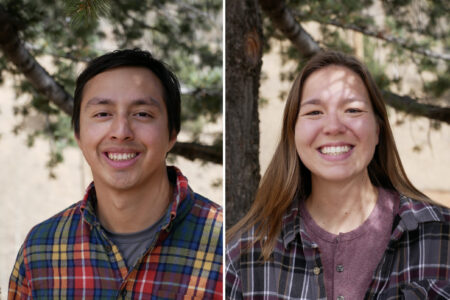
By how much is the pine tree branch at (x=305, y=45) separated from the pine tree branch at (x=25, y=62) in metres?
0.88

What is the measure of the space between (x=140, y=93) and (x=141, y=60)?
0.09 m

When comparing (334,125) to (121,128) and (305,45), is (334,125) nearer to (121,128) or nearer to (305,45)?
(121,128)

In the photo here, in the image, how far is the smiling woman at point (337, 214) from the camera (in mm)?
1422

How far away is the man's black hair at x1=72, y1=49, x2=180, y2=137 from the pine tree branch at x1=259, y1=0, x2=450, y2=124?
938mm

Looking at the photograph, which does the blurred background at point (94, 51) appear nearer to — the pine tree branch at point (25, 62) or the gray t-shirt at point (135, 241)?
the pine tree branch at point (25, 62)

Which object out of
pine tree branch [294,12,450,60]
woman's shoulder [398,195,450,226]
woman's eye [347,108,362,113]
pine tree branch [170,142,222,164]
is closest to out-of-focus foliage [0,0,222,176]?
pine tree branch [170,142,222,164]

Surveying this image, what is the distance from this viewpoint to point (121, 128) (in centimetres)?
144

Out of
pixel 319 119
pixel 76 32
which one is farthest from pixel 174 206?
pixel 76 32

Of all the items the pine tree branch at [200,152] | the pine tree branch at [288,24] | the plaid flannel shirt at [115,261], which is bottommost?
the plaid flannel shirt at [115,261]

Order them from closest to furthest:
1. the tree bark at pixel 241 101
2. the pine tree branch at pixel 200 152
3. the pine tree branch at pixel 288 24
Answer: the tree bark at pixel 241 101 < the pine tree branch at pixel 288 24 < the pine tree branch at pixel 200 152

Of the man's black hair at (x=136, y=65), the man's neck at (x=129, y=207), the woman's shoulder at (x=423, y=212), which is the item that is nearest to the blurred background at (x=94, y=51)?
the man's black hair at (x=136, y=65)

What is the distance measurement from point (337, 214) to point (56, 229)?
748 mm

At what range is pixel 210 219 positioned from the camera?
1.59 meters

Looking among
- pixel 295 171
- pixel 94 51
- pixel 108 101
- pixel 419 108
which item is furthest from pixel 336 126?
pixel 94 51
